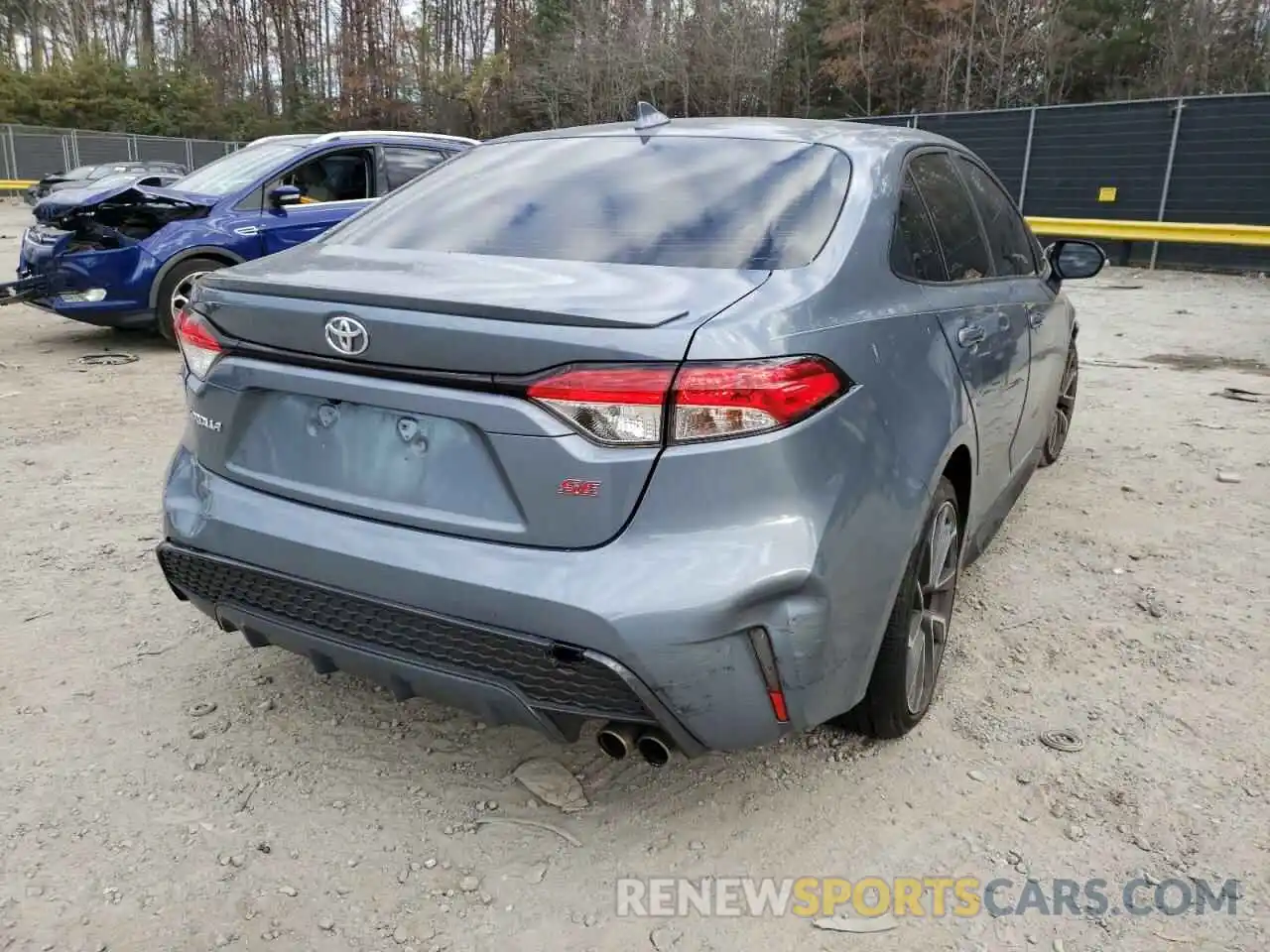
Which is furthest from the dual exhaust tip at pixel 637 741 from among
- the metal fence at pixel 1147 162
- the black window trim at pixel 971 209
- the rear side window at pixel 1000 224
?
the metal fence at pixel 1147 162

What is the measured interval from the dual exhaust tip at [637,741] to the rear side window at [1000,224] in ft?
7.21

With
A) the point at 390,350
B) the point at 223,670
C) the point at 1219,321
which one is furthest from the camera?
the point at 1219,321

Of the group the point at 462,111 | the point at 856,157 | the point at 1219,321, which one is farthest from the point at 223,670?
the point at 462,111

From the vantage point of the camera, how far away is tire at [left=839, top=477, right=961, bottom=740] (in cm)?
243

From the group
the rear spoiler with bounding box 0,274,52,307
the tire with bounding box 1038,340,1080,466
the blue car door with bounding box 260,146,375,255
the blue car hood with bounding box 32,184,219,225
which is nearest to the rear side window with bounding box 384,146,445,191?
the blue car door with bounding box 260,146,375,255

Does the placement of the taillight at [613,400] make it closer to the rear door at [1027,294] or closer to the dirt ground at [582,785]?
the dirt ground at [582,785]

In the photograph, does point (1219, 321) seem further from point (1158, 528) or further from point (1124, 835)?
point (1124, 835)

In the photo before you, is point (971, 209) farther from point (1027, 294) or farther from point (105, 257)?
point (105, 257)

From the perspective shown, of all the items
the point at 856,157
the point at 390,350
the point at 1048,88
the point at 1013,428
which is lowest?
the point at 1013,428

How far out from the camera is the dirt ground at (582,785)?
210cm

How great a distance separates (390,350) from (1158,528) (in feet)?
12.0

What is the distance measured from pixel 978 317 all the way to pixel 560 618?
171 centimetres

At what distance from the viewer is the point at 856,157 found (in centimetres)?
268

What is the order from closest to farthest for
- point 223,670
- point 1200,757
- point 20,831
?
1. point 20,831
2. point 1200,757
3. point 223,670
